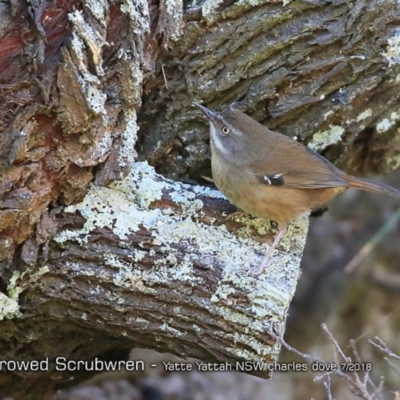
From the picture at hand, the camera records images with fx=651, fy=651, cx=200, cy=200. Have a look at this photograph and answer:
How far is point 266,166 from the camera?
4000mm

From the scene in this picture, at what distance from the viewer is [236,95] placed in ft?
13.4

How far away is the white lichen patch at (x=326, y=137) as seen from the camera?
4.29 m

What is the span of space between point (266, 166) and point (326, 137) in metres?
0.57

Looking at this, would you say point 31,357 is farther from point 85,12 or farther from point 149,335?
point 85,12

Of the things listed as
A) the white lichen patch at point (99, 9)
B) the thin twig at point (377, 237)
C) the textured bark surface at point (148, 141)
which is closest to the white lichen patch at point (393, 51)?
the textured bark surface at point (148, 141)

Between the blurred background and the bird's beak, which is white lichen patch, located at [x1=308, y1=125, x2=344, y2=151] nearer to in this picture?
the bird's beak

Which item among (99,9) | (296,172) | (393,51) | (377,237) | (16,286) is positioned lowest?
(377,237)

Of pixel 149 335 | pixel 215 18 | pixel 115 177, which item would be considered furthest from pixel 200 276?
pixel 215 18

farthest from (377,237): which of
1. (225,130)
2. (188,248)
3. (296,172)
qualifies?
(188,248)

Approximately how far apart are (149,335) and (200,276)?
44 centimetres

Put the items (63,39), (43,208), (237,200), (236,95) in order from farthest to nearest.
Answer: (236,95)
(237,200)
(43,208)
(63,39)

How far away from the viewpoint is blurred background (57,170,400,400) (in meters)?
5.98

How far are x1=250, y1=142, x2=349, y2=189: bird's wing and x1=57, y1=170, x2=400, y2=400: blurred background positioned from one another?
2088mm

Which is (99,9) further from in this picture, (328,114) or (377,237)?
(377,237)
